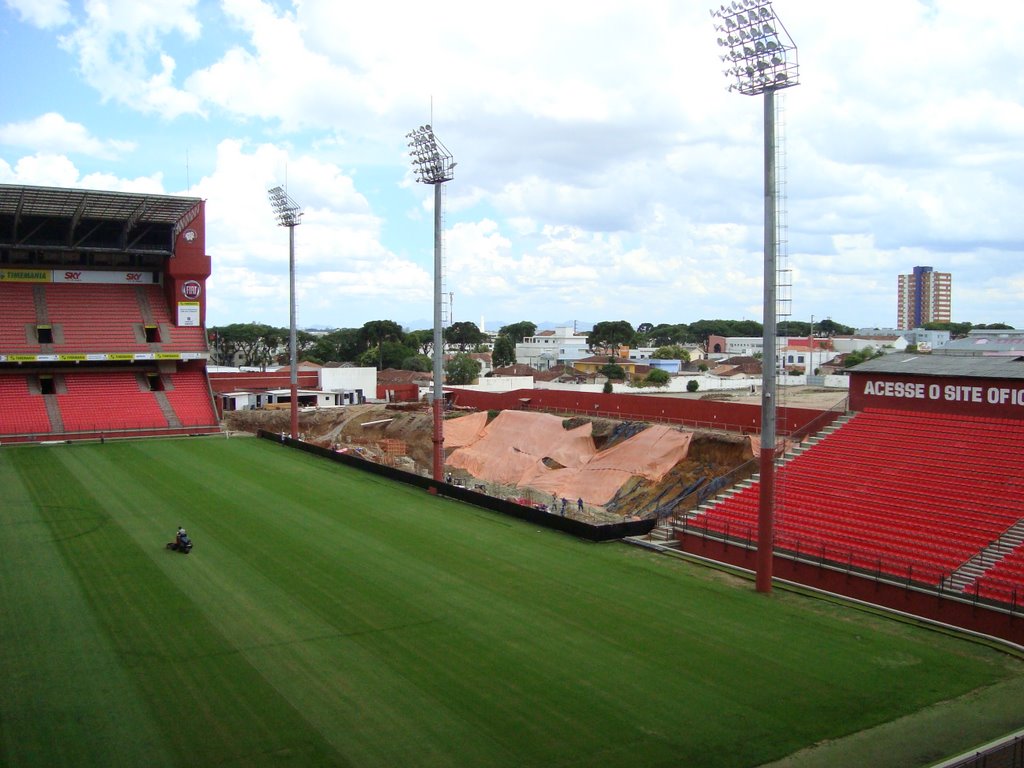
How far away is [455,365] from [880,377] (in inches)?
2295

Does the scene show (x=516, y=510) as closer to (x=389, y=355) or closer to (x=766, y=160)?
(x=766, y=160)

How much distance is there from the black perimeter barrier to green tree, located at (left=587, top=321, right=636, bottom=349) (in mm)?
87037

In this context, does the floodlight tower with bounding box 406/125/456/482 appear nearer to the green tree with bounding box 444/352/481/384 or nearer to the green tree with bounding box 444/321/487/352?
the green tree with bounding box 444/352/481/384

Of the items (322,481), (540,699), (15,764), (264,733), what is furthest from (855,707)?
(322,481)

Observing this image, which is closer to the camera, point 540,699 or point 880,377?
point 540,699

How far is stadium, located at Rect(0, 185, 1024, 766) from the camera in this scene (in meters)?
11.1

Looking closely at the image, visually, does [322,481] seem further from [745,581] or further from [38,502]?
[745,581]

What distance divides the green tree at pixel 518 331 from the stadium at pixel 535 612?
130 m

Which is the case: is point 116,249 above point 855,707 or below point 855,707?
above

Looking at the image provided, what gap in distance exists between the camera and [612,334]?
392 feet

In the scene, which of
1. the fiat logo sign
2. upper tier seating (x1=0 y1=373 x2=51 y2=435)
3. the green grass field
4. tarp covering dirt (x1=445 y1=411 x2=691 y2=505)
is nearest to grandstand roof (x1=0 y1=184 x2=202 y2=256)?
the fiat logo sign

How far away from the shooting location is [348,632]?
1473 cm

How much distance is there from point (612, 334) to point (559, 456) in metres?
83.9

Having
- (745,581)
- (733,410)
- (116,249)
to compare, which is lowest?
(745,581)
